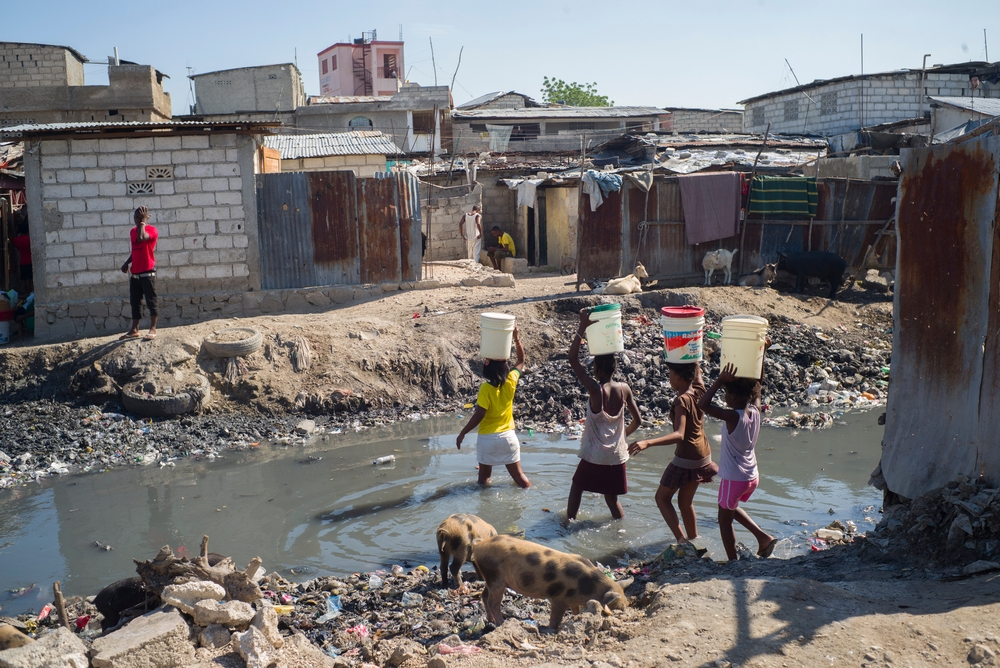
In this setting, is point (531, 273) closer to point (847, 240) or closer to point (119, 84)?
point (847, 240)

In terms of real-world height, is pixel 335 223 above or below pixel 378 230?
above

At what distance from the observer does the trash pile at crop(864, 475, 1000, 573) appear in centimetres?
391

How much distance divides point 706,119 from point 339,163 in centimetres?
1961

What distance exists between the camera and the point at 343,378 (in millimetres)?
10000

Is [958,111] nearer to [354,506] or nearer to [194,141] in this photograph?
[194,141]

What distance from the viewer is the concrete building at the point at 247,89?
31469 mm

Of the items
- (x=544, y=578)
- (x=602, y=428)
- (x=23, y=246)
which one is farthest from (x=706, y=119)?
(x=544, y=578)

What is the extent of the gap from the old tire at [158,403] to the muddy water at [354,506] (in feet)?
3.89

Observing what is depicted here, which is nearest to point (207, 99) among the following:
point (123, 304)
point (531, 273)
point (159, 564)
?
point (531, 273)

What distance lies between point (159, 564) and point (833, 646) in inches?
134

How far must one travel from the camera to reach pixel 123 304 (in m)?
11.3

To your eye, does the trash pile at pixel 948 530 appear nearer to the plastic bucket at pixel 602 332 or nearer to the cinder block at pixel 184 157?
the plastic bucket at pixel 602 332

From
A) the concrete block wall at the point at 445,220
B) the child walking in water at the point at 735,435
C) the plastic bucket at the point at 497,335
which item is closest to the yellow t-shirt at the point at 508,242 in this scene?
the concrete block wall at the point at 445,220

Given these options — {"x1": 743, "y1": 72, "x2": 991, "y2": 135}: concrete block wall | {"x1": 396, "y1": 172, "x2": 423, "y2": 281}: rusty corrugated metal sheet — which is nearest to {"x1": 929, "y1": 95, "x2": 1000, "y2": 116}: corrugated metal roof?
{"x1": 743, "y1": 72, "x2": 991, "y2": 135}: concrete block wall
